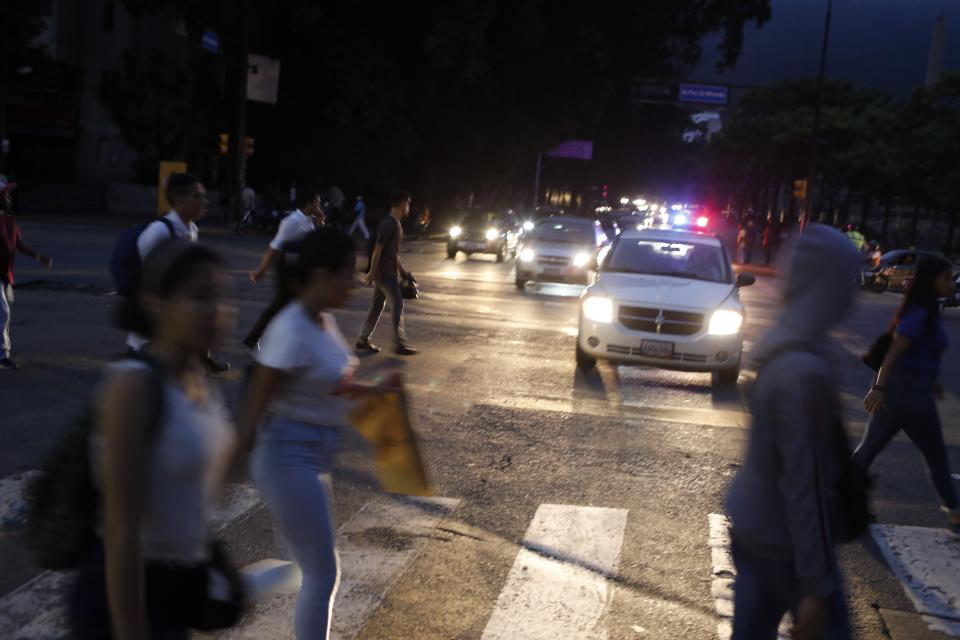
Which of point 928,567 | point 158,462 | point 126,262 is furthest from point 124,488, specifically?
point 126,262

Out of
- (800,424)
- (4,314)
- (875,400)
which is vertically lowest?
(4,314)

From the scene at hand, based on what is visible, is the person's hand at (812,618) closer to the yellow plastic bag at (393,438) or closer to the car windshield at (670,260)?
the yellow plastic bag at (393,438)

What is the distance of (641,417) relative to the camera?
396 inches

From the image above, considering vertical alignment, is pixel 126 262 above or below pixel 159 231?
below

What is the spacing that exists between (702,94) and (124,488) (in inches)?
1889

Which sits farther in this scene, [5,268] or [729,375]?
[729,375]

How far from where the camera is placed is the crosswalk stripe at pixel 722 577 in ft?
16.5

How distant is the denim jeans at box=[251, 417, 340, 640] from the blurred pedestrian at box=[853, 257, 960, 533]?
389 centimetres

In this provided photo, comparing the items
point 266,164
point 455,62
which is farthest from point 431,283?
point 266,164

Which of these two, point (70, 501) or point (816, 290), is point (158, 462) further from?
point (816, 290)

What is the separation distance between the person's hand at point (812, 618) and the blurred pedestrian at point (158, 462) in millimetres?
1589

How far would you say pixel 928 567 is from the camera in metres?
6.09

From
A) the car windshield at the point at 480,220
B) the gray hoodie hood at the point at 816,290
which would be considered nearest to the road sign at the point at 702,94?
the car windshield at the point at 480,220

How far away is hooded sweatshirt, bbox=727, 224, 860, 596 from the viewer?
3.00m
